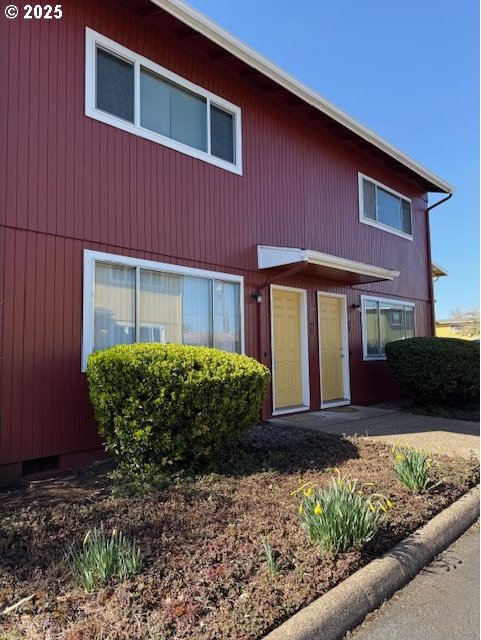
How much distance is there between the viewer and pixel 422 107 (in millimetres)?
13195

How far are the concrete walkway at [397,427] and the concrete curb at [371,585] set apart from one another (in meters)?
2.25

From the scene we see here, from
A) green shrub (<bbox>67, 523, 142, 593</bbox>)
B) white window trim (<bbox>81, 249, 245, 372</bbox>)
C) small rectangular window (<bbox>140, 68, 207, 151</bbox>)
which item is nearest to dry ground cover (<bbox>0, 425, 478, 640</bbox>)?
green shrub (<bbox>67, 523, 142, 593</bbox>)

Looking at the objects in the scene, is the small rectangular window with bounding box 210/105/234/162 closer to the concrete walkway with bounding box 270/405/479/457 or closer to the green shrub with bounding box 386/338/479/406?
the concrete walkway with bounding box 270/405/479/457

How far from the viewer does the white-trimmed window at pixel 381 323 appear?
430 inches

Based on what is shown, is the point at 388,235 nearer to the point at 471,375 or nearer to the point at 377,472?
the point at 471,375

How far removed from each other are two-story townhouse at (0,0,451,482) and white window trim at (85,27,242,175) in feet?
0.07

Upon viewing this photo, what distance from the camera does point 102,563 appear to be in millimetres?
2771

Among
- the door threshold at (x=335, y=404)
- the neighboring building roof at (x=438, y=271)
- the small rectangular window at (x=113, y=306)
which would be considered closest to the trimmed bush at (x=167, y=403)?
the small rectangular window at (x=113, y=306)

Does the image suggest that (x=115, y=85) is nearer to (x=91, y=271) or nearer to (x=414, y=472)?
(x=91, y=271)

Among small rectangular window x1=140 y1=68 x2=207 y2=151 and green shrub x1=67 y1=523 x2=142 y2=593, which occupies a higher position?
small rectangular window x1=140 y1=68 x2=207 y2=151

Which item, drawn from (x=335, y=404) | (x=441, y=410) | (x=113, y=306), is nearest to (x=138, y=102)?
(x=113, y=306)

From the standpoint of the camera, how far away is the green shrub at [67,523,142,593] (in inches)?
108

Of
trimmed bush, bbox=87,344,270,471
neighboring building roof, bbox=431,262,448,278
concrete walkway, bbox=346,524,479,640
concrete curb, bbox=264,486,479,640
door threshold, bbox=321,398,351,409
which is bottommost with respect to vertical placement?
concrete walkway, bbox=346,524,479,640

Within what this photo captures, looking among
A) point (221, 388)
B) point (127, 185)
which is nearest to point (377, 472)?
point (221, 388)
